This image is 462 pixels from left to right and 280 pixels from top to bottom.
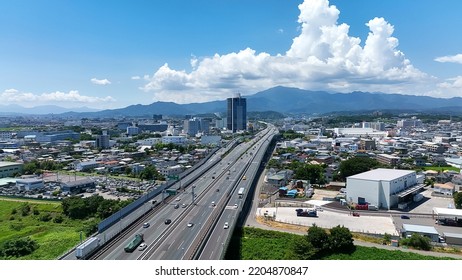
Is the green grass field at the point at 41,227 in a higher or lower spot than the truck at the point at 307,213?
lower

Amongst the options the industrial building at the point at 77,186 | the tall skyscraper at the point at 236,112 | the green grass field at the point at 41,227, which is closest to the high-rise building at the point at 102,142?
the industrial building at the point at 77,186

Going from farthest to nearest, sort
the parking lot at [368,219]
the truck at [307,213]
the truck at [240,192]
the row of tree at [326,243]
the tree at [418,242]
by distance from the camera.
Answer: the truck at [240,192]
the truck at [307,213]
the parking lot at [368,219]
the tree at [418,242]
the row of tree at [326,243]

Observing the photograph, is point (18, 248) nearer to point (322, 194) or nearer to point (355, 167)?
point (322, 194)

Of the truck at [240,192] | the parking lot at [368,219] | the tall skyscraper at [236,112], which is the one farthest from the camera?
the tall skyscraper at [236,112]

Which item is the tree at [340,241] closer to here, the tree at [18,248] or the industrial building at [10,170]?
the tree at [18,248]

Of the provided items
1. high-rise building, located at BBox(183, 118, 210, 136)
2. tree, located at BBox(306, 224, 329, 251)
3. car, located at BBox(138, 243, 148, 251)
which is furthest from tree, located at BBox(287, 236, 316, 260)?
high-rise building, located at BBox(183, 118, 210, 136)

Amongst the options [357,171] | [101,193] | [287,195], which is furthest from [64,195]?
[357,171]
